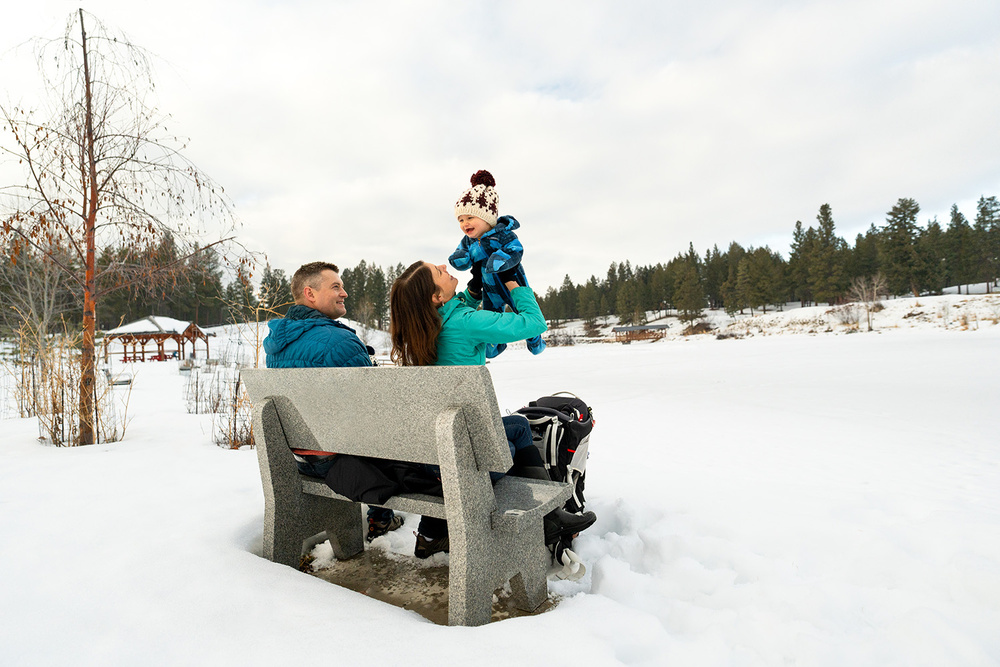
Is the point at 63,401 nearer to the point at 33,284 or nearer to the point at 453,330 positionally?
the point at 453,330

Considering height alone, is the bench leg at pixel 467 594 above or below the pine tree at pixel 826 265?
below

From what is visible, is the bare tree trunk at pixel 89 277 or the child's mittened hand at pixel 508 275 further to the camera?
the bare tree trunk at pixel 89 277

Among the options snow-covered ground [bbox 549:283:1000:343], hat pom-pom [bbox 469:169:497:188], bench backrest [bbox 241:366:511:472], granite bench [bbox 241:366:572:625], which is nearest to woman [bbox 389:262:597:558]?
granite bench [bbox 241:366:572:625]

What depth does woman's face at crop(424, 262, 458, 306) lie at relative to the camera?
2.48 meters

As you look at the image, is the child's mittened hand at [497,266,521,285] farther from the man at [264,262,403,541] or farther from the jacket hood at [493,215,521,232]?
the man at [264,262,403,541]

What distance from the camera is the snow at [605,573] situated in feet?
5.78

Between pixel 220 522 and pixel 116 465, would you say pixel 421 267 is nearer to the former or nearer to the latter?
pixel 220 522

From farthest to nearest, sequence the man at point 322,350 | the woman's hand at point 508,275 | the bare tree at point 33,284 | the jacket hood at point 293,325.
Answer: the bare tree at point 33,284 → the woman's hand at point 508,275 → the jacket hood at point 293,325 → the man at point 322,350

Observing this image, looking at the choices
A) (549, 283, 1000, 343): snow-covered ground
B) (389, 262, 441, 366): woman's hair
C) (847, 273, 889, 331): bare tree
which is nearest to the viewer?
(389, 262, 441, 366): woman's hair

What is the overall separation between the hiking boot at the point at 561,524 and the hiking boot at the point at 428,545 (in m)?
0.63

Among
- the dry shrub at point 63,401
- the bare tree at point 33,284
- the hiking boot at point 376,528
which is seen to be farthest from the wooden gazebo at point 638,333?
the hiking boot at point 376,528

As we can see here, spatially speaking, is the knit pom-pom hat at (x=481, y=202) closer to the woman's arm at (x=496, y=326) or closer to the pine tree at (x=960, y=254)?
the woman's arm at (x=496, y=326)

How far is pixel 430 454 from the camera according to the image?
2.05 meters

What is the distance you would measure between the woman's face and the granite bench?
24.4 inches
